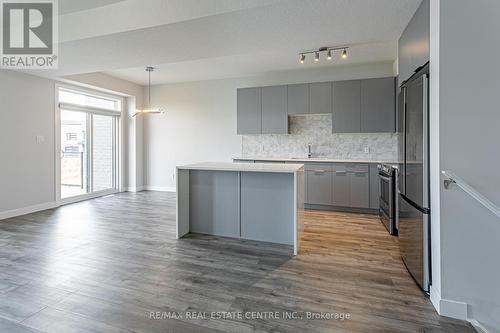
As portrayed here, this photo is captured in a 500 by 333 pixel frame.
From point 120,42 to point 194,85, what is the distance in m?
3.46

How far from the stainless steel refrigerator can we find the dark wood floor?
23 cm

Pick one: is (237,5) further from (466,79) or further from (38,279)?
(38,279)

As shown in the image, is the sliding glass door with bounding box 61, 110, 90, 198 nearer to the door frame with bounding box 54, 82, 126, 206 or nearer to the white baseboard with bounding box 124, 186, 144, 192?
the door frame with bounding box 54, 82, 126, 206

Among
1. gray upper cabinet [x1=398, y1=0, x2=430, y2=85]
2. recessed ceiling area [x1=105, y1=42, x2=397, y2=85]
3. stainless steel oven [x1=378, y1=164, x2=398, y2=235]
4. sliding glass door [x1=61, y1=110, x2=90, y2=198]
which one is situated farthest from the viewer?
sliding glass door [x1=61, y1=110, x2=90, y2=198]

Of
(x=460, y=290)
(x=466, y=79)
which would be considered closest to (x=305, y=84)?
(x=466, y=79)

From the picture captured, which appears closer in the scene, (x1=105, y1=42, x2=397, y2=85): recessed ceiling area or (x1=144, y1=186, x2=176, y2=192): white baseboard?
(x1=105, y1=42, x2=397, y2=85): recessed ceiling area

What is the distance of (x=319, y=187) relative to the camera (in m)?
5.24

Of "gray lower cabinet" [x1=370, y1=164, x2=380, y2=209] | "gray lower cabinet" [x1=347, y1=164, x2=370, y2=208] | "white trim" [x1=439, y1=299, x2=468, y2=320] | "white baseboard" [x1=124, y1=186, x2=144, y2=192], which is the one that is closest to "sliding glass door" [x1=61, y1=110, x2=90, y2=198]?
"white baseboard" [x1=124, y1=186, x2=144, y2=192]

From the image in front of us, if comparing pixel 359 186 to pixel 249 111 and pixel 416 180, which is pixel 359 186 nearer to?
pixel 416 180

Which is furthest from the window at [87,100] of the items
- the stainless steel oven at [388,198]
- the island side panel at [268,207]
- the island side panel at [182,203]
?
the stainless steel oven at [388,198]

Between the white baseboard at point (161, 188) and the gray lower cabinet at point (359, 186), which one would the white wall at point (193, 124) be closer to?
the white baseboard at point (161, 188)

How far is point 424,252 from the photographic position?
2268mm

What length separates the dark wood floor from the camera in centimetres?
193

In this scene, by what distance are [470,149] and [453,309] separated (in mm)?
1152
